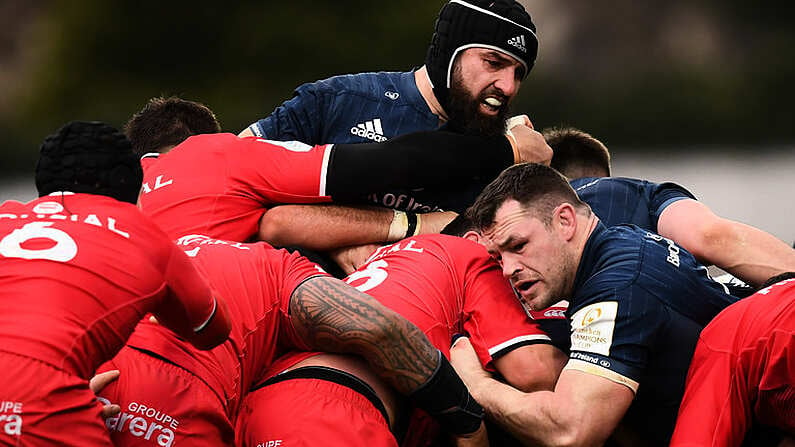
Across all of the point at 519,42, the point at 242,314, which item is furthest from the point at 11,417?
the point at 519,42

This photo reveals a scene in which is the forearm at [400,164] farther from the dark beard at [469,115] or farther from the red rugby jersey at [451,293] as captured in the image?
the red rugby jersey at [451,293]

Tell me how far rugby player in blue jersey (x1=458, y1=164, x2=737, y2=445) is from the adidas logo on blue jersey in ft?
3.08

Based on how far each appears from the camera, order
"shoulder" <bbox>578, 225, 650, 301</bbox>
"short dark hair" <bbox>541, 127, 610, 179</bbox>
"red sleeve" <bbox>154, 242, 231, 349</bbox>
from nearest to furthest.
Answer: "red sleeve" <bbox>154, 242, 231, 349</bbox> < "shoulder" <bbox>578, 225, 650, 301</bbox> < "short dark hair" <bbox>541, 127, 610, 179</bbox>

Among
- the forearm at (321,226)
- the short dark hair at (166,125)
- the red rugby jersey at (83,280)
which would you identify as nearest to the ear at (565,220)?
the forearm at (321,226)

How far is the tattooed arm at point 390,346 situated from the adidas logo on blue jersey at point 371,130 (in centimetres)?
137

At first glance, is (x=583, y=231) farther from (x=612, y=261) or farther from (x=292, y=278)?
(x=292, y=278)

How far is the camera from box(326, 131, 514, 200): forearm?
12.1ft

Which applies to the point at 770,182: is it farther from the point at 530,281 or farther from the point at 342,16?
the point at 530,281

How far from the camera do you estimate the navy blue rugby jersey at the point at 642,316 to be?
2912mm

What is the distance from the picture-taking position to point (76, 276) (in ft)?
7.54

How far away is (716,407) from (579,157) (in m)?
2.16

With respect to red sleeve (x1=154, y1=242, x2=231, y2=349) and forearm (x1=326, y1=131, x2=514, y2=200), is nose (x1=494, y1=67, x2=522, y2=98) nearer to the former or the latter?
forearm (x1=326, y1=131, x2=514, y2=200)

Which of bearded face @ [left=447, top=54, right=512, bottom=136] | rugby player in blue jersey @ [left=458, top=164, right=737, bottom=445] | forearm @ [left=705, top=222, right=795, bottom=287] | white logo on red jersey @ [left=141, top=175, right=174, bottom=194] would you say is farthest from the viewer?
bearded face @ [left=447, top=54, right=512, bottom=136]

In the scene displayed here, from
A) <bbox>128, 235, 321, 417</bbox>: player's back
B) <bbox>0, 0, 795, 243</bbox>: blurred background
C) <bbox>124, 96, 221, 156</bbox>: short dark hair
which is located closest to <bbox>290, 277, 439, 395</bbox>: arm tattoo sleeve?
<bbox>128, 235, 321, 417</bbox>: player's back
